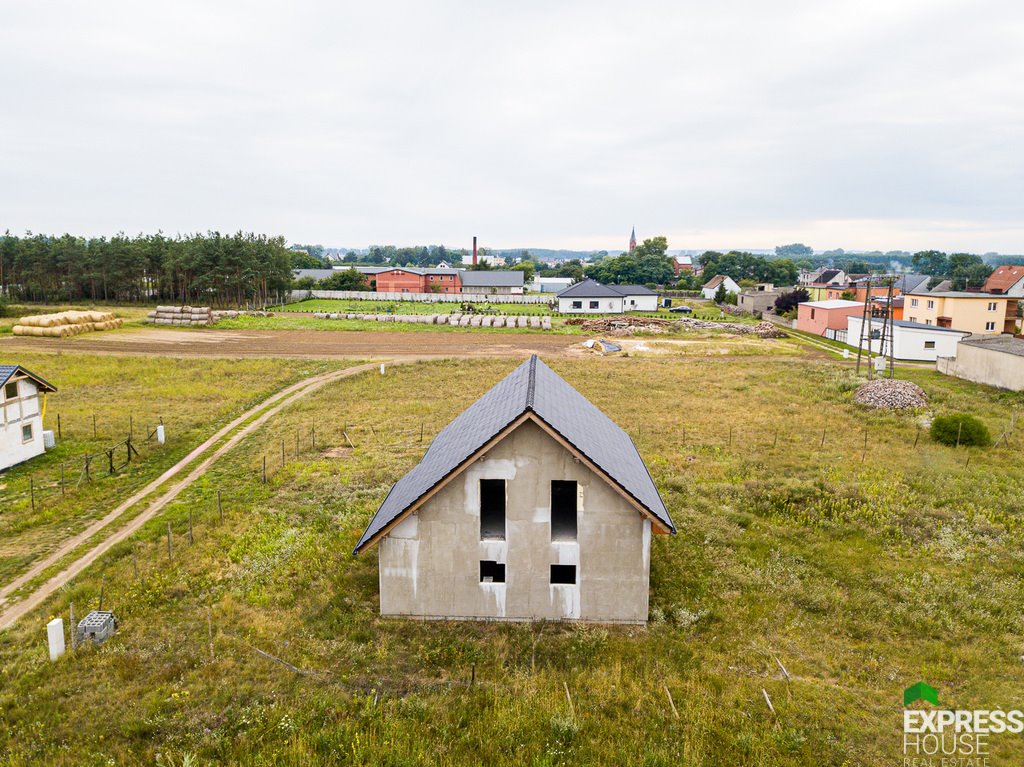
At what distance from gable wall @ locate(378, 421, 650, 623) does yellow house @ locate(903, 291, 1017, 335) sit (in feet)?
209

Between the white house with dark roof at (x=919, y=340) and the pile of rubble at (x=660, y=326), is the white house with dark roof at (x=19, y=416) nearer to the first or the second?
the pile of rubble at (x=660, y=326)

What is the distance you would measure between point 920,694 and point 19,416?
34.3 meters

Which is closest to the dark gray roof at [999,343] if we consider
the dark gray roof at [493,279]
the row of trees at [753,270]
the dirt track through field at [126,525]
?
the dirt track through field at [126,525]

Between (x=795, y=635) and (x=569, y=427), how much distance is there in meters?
7.64

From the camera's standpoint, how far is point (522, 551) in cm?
1496

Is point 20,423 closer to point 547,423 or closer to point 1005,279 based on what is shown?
point 547,423

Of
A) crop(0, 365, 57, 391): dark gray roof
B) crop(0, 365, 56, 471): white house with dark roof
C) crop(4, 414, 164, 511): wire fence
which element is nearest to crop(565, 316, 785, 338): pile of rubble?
crop(4, 414, 164, 511): wire fence

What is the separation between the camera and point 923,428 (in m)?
32.9

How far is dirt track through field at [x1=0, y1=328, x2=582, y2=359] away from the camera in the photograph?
5656 centimetres

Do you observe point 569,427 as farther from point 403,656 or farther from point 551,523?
point 403,656

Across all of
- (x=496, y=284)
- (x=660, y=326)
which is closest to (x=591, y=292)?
(x=660, y=326)

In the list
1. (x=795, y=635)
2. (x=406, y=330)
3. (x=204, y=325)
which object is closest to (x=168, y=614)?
(x=795, y=635)

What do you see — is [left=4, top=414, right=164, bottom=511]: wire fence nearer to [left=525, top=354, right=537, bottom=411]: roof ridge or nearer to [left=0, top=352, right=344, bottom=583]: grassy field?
[left=0, top=352, right=344, bottom=583]: grassy field

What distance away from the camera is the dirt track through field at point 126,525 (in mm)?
16438
